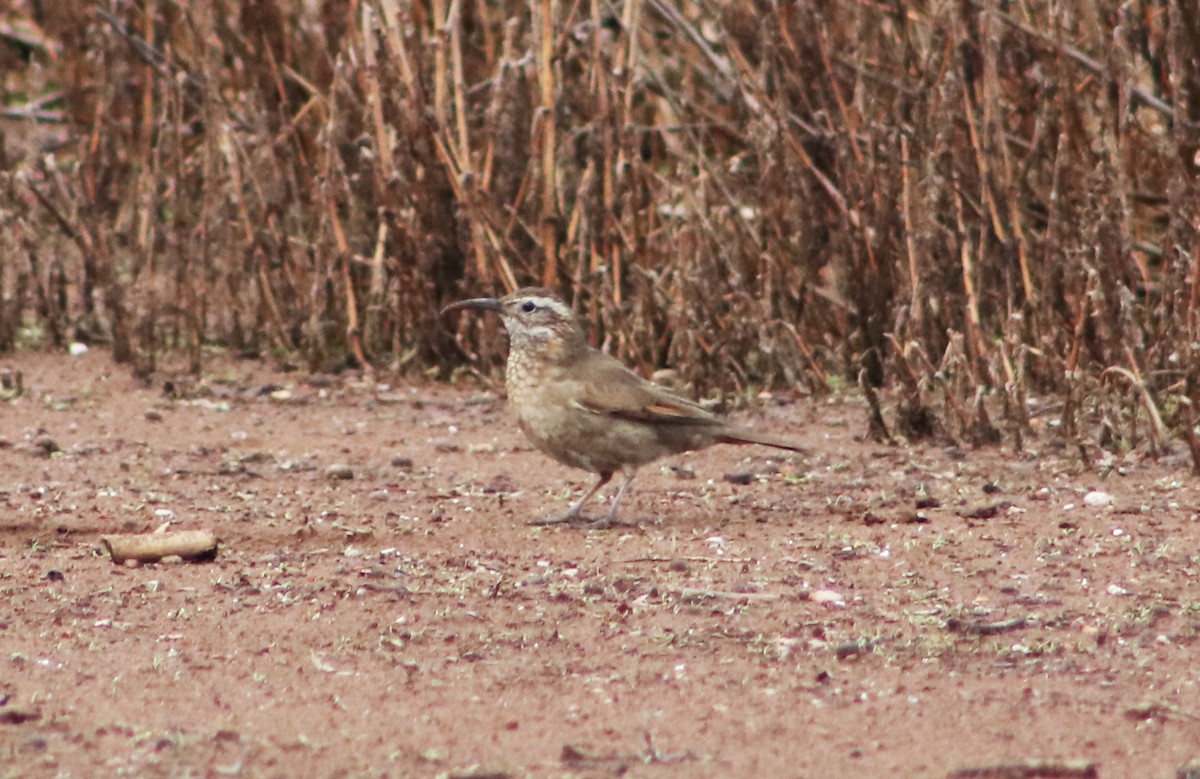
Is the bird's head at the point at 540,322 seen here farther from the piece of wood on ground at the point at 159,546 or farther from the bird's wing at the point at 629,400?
the piece of wood on ground at the point at 159,546

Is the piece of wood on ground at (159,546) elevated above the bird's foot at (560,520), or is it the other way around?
the piece of wood on ground at (159,546)

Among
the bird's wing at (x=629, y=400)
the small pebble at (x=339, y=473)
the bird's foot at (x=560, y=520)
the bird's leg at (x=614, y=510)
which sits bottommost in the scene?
the small pebble at (x=339, y=473)

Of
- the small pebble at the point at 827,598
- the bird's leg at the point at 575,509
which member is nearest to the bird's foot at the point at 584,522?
the bird's leg at the point at 575,509

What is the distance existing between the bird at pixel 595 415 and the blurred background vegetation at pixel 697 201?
865 mm

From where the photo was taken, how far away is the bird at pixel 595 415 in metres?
6.65

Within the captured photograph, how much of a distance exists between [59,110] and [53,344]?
3.91m

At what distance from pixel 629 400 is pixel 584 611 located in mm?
1628

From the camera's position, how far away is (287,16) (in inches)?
379

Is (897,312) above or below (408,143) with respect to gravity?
below

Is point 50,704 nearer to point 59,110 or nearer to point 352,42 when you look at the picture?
point 352,42

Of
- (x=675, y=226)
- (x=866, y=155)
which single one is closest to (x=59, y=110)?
(x=675, y=226)

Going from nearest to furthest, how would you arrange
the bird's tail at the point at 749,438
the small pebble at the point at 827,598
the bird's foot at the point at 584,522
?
the small pebble at the point at 827,598
the bird's foot at the point at 584,522
the bird's tail at the point at 749,438

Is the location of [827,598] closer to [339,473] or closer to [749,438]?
[749,438]

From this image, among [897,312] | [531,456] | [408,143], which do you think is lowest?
[531,456]
